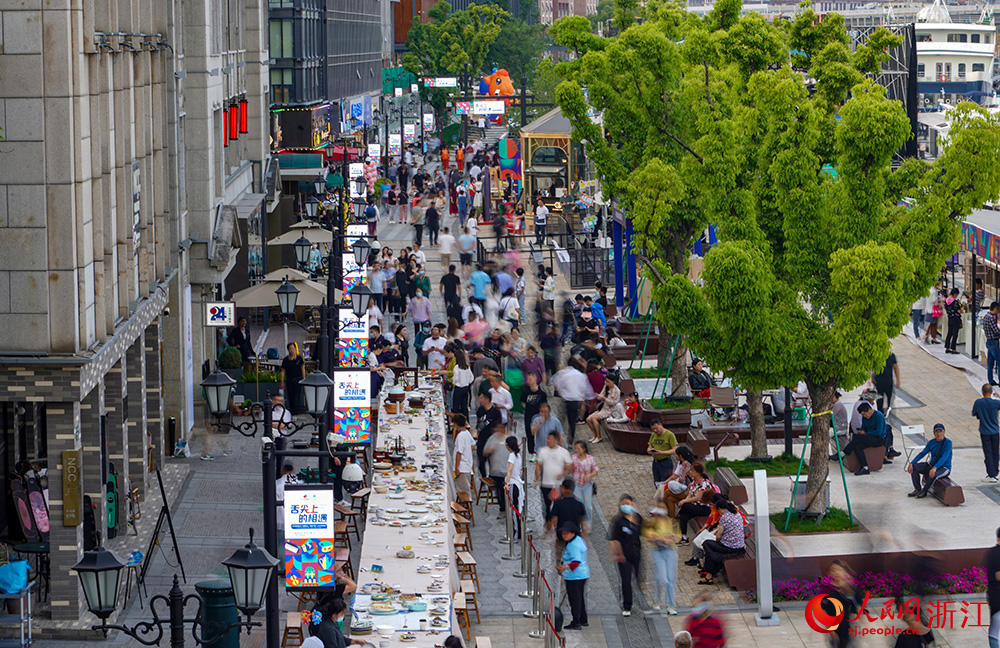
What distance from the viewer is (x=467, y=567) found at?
18.6m

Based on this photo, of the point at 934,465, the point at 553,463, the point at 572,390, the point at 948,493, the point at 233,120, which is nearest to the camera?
the point at 553,463

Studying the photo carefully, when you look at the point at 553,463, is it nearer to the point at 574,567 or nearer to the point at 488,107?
the point at 574,567

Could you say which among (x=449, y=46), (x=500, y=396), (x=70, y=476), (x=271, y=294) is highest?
(x=449, y=46)

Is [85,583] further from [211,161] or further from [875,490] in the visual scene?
[211,161]

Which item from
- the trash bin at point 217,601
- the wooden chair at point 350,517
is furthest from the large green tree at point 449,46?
the trash bin at point 217,601

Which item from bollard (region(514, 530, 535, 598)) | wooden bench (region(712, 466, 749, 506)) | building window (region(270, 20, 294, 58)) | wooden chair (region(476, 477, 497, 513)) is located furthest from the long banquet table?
building window (region(270, 20, 294, 58))

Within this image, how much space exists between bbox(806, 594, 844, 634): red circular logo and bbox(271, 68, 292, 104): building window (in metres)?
51.6

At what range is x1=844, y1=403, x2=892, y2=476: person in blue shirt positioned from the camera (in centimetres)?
2377

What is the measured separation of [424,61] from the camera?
382 feet

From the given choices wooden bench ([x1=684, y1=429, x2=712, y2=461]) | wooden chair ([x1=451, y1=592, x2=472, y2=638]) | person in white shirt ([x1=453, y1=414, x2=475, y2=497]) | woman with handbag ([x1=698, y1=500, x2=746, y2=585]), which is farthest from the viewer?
Result: wooden bench ([x1=684, y1=429, x2=712, y2=461])

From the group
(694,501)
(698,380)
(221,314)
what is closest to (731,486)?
(694,501)

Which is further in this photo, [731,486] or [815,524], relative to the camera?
[731,486]

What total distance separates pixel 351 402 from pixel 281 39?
46.5m

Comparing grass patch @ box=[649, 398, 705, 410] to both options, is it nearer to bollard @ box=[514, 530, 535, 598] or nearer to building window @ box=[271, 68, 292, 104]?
bollard @ box=[514, 530, 535, 598]
